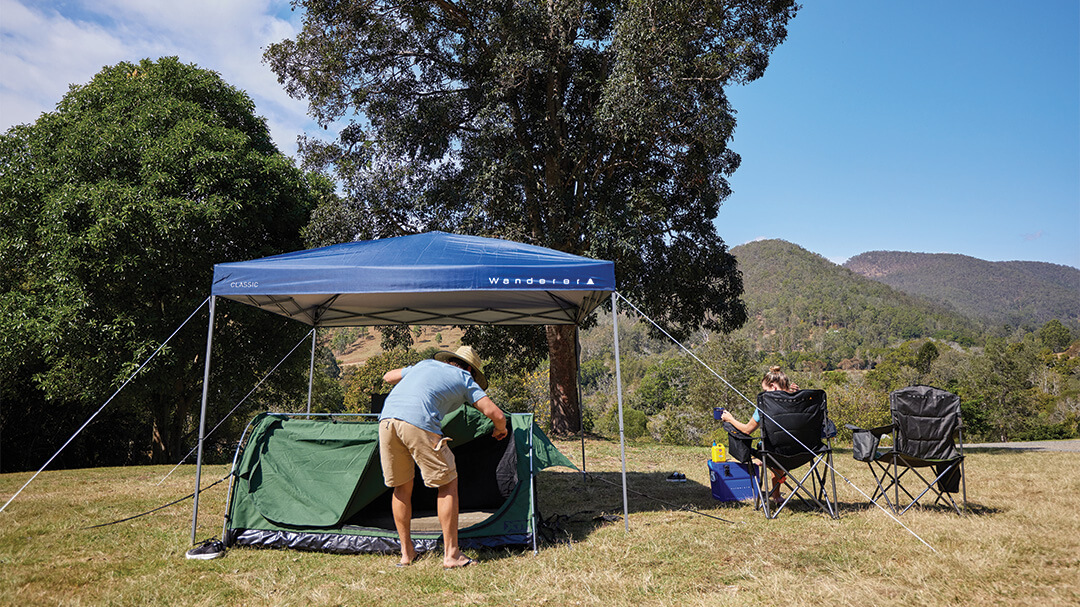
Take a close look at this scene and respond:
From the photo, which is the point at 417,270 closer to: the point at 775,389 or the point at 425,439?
the point at 425,439

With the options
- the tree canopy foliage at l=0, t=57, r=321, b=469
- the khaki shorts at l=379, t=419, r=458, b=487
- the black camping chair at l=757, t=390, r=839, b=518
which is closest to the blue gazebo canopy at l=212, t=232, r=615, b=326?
the khaki shorts at l=379, t=419, r=458, b=487

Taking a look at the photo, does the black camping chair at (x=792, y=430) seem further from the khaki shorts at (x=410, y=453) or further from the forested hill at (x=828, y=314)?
the forested hill at (x=828, y=314)

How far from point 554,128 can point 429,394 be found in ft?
31.8

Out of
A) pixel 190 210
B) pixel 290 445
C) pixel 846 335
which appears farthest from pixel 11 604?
pixel 846 335

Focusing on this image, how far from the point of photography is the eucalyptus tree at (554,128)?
10930 millimetres

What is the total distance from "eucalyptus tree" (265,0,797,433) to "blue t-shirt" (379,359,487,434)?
706cm

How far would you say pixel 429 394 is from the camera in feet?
13.1

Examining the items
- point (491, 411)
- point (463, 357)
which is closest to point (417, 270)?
point (463, 357)

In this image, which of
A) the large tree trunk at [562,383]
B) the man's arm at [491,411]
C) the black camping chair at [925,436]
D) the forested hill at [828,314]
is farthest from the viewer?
the forested hill at [828,314]

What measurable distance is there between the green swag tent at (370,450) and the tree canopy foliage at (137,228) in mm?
8172

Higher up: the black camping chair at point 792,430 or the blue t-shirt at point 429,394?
the blue t-shirt at point 429,394

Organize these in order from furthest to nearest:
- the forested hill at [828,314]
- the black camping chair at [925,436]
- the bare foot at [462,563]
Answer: the forested hill at [828,314] → the black camping chair at [925,436] → the bare foot at [462,563]

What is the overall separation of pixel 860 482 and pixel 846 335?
5086 inches

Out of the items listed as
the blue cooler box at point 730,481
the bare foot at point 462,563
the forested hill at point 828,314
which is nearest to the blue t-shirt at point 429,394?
the bare foot at point 462,563
